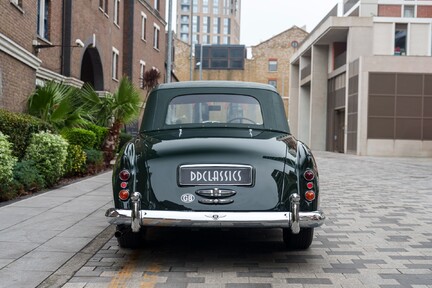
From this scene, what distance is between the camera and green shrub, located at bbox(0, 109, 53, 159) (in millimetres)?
9711

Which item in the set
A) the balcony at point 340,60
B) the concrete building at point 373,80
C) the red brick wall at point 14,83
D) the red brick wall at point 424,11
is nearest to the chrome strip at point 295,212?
the red brick wall at point 14,83

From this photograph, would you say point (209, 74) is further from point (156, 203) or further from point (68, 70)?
point (156, 203)

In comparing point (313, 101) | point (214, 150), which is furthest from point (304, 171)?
point (313, 101)

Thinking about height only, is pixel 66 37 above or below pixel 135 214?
above

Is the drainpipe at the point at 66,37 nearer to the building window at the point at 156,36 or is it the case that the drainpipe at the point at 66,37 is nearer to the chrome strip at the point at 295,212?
the chrome strip at the point at 295,212

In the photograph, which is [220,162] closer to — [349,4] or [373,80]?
[373,80]

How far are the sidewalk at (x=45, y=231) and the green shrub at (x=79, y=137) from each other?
12.4ft

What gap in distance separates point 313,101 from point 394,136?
36.6 ft

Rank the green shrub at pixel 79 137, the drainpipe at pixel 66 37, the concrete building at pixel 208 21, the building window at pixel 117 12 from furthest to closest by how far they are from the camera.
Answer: the concrete building at pixel 208 21, the building window at pixel 117 12, the drainpipe at pixel 66 37, the green shrub at pixel 79 137

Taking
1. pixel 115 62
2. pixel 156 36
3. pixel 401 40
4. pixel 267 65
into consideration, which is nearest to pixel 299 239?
pixel 115 62

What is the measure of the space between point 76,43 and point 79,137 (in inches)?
298

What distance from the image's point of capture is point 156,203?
184 inches

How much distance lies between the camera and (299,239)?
220 inches

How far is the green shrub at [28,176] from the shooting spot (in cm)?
917
